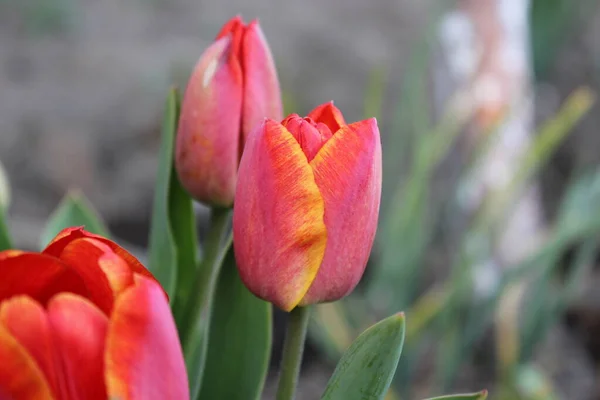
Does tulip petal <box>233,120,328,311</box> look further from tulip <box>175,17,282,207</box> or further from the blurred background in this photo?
the blurred background

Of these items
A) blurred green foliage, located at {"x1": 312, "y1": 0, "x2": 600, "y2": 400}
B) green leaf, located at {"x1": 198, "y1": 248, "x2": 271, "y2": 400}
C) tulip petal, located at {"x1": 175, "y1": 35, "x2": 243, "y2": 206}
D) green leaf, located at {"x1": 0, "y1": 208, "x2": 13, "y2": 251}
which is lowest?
blurred green foliage, located at {"x1": 312, "y1": 0, "x2": 600, "y2": 400}

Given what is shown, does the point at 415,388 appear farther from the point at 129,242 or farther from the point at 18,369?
the point at 18,369

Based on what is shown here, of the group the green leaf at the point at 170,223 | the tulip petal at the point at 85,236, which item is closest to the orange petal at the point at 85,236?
the tulip petal at the point at 85,236

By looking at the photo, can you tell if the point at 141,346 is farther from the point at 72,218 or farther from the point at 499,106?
the point at 499,106

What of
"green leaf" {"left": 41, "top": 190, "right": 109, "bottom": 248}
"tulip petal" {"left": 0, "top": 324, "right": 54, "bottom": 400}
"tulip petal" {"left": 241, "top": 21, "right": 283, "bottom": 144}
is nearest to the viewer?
"tulip petal" {"left": 0, "top": 324, "right": 54, "bottom": 400}

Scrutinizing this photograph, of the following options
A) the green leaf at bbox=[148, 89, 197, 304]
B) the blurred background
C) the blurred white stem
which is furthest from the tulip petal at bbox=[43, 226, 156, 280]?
the blurred white stem

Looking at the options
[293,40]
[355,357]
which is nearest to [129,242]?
[293,40]
